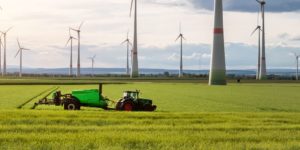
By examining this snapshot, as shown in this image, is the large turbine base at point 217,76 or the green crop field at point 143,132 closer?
the green crop field at point 143,132

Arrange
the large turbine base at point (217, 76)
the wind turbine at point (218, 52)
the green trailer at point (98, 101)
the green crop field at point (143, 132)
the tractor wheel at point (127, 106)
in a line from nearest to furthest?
the green crop field at point (143, 132), the tractor wheel at point (127, 106), the green trailer at point (98, 101), the wind turbine at point (218, 52), the large turbine base at point (217, 76)

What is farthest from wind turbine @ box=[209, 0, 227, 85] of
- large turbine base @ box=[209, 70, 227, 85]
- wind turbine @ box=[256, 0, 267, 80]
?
wind turbine @ box=[256, 0, 267, 80]

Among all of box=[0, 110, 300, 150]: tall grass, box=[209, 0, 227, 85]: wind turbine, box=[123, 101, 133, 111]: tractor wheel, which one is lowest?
box=[0, 110, 300, 150]: tall grass

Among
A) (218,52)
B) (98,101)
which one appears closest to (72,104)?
(98,101)

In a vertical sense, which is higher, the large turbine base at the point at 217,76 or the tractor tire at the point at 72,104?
the large turbine base at the point at 217,76

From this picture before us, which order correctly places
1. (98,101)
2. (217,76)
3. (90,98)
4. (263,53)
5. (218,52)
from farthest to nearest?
(263,53)
(217,76)
(218,52)
(90,98)
(98,101)

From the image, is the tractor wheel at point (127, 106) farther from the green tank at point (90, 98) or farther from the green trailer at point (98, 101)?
the green tank at point (90, 98)

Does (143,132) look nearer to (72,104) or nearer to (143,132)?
(143,132)

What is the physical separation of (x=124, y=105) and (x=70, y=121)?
960 centimetres

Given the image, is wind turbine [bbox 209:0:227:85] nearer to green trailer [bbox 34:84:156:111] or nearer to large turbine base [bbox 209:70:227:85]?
large turbine base [bbox 209:70:227:85]

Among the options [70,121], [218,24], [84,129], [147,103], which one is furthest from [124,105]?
[218,24]

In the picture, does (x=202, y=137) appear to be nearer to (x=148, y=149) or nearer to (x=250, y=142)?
(x=250, y=142)

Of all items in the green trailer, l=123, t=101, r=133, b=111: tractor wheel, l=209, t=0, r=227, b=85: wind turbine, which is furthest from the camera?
l=209, t=0, r=227, b=85: wind turbine

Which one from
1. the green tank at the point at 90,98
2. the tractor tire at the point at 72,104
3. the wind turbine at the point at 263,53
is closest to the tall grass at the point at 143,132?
the tractor tire at the point at 72,104
